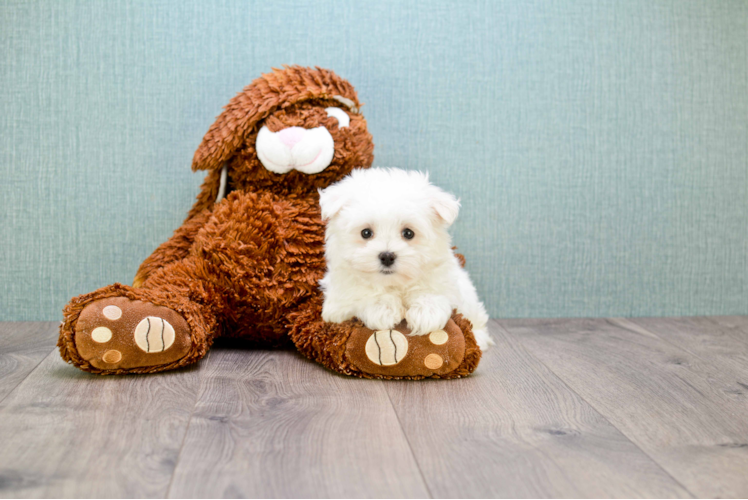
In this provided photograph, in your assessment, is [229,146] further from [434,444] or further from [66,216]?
[434,444]

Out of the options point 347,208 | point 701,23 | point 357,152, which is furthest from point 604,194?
point 347,208

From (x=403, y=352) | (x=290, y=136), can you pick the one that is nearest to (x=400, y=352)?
(x=403, y=352)

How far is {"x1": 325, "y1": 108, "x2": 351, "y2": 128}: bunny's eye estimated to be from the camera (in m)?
1.55

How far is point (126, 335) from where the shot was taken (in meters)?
1.28

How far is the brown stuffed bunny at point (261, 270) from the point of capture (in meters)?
1.29

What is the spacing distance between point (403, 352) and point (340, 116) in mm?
605

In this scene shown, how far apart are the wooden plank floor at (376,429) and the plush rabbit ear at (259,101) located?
47 cm

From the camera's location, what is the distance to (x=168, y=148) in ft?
5.82

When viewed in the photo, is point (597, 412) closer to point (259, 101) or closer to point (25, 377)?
Result: point (259, 101)

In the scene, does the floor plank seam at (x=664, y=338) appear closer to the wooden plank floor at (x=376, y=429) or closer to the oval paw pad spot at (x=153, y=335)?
the wooden plank floor at (x=376, y=429)

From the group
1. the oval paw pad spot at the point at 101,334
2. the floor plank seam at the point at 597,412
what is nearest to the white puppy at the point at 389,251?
the floor plank seam at the point at 597,412

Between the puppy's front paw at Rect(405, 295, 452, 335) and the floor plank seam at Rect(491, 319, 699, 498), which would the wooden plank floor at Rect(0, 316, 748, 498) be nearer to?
the floor plank seam at Rect(491, 319, 699, 498)


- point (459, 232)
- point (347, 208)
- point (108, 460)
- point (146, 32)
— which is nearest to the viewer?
point (108, 460)

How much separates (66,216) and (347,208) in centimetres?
91
